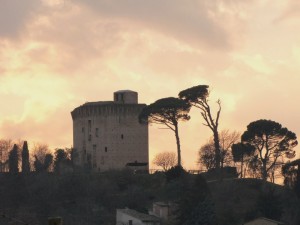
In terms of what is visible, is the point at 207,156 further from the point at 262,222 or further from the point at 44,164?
the point at 262,222

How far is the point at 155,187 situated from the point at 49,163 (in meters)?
14.2

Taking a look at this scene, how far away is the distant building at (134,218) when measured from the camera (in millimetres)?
55344

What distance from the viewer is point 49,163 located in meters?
78.0

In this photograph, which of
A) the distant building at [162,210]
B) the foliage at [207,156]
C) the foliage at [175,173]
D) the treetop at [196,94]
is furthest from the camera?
the foliage at [207,156]

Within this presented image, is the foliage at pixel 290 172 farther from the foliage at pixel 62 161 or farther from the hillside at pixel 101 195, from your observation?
the foliage at pixel 62 161

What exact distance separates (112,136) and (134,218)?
21.4 m

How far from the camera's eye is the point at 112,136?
7681 centimetres

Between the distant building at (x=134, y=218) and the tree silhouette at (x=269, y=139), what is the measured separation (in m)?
12.7

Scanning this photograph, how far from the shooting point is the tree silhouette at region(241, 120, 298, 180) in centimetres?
6688

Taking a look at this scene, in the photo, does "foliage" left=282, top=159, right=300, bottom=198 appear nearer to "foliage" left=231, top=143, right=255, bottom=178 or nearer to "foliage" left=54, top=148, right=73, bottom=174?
"foliage" left=231, top=143, right=255, bottom=178

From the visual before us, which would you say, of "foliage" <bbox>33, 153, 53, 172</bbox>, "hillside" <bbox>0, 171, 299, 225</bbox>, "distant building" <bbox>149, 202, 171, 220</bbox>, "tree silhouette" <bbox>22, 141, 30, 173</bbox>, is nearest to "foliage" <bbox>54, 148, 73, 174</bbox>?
"foliage" <bbox>33, 153, 53, 172</bbox>

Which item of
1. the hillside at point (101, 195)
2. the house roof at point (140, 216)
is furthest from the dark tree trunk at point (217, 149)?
the house roof at point (140, 216)

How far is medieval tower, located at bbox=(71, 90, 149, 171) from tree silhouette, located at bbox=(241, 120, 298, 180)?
11599mm

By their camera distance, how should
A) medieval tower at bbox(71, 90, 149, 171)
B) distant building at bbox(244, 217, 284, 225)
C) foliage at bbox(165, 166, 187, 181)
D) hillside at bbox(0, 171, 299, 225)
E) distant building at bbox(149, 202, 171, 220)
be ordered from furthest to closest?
medieval tower at bbox(71, 90, 149, 171) < foliage at bbox(165, 166, 187, 181) < hillside at bbox(0, 171, 299, 225) < distant building at bbox(149, 202, 171, 220) < distant building at bbox(244, 217, 284, 225)
